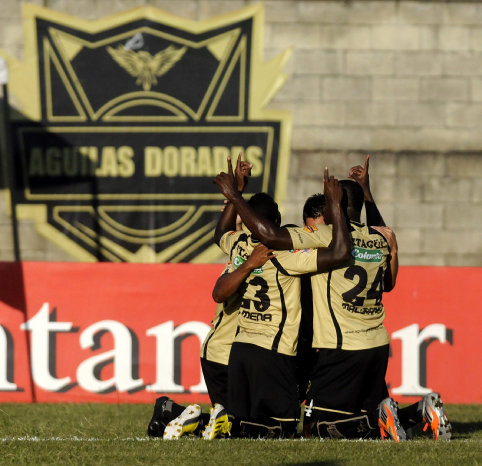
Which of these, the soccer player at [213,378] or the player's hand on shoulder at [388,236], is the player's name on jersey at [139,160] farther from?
the player's hand on shoulder at [388,236]

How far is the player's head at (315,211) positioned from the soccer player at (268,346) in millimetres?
379

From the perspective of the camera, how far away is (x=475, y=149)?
13953 mm

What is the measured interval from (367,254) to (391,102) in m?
8.22

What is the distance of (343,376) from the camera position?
612 centimetres

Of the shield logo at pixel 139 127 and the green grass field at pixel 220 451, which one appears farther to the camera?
the shield logo at pixel 139 127

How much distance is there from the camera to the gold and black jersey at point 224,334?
21.4 feet

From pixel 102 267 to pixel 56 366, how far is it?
3.75 feet

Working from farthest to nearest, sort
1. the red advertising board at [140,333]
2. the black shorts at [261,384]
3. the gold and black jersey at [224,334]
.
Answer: the red advertising board at [140,333] < the gold and black jersey at [224,334] < the black shorts at [261,384]

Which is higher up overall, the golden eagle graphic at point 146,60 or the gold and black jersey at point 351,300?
the golden eagle graphic at point 146,60

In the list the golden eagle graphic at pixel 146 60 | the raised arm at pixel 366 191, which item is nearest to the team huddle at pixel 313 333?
the raised arm at pixel 366 191

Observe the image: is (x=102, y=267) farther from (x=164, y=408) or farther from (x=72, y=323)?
(x=164, y=408)

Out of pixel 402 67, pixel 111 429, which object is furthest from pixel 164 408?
pixel 402 67

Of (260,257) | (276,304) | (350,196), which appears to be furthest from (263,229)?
(350,196)

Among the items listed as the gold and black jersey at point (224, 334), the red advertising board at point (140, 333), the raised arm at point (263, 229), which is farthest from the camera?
the red advertising board at point (140, 333)
